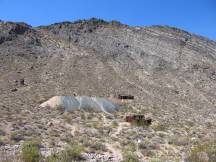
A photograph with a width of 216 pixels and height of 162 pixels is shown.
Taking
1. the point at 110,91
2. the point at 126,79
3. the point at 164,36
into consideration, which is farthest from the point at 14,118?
the point at 164,36

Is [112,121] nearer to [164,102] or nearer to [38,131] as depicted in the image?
[38,131]

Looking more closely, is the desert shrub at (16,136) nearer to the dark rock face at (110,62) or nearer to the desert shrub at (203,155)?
the desert shrub at (203,155)

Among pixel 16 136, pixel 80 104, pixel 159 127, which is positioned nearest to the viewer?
pixel 16 136

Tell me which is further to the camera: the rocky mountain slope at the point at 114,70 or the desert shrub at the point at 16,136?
the rocky mountain slope at the point at 114,70

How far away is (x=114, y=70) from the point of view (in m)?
57.6

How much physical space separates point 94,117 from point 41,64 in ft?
81.6

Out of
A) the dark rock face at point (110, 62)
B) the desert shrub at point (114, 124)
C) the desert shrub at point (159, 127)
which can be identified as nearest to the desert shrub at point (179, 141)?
the desert shrub at point (159, 127)

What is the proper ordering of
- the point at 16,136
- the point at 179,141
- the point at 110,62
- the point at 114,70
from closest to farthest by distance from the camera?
the point at 16,136
the point at 179,141
the point at 114,70
the point at 110,62

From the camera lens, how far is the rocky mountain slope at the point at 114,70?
3769 centimetres

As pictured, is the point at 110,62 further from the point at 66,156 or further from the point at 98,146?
the point at 66,156

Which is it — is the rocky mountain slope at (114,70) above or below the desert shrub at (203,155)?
above

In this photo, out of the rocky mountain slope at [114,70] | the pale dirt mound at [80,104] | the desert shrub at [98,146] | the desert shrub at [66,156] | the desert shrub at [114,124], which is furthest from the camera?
the rocky mountain slope at [114,70]

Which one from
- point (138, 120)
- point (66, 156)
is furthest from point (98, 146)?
point (138, 120)

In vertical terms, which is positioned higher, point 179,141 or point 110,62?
point 110,62
